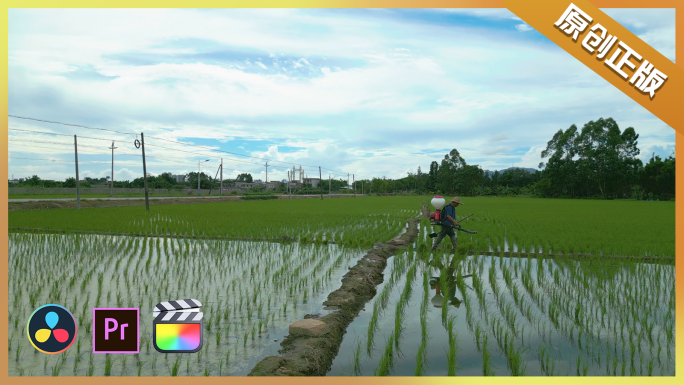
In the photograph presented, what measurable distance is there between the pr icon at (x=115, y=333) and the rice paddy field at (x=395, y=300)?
3.0 inches

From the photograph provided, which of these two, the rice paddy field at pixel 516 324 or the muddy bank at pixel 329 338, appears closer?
the muddy bank at pixel 329 338

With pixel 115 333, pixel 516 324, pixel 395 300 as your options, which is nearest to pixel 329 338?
pixel 395 300

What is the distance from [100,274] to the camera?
5426 millimetres

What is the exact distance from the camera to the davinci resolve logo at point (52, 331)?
2953mm

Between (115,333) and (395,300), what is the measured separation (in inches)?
110

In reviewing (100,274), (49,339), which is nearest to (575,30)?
(49,339)

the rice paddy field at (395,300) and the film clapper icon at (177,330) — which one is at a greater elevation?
the film clapper icon at (177,330)

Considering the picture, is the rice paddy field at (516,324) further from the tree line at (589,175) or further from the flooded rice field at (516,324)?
the tree line at (589,175)

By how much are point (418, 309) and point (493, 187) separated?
192ft

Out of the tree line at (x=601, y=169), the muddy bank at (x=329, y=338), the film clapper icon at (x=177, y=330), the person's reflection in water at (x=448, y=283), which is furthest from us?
the tree line at (x=601, y=169)

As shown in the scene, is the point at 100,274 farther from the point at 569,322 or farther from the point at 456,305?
the point at 569,322

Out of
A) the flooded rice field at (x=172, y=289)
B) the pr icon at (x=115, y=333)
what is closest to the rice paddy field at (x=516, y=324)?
the flooded rice field at (x=172, y=289)

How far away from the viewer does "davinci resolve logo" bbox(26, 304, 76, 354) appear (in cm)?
295

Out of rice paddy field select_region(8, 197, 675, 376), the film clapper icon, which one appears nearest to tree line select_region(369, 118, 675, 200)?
rice paddy field select_region(8, 197, 675, 376)
